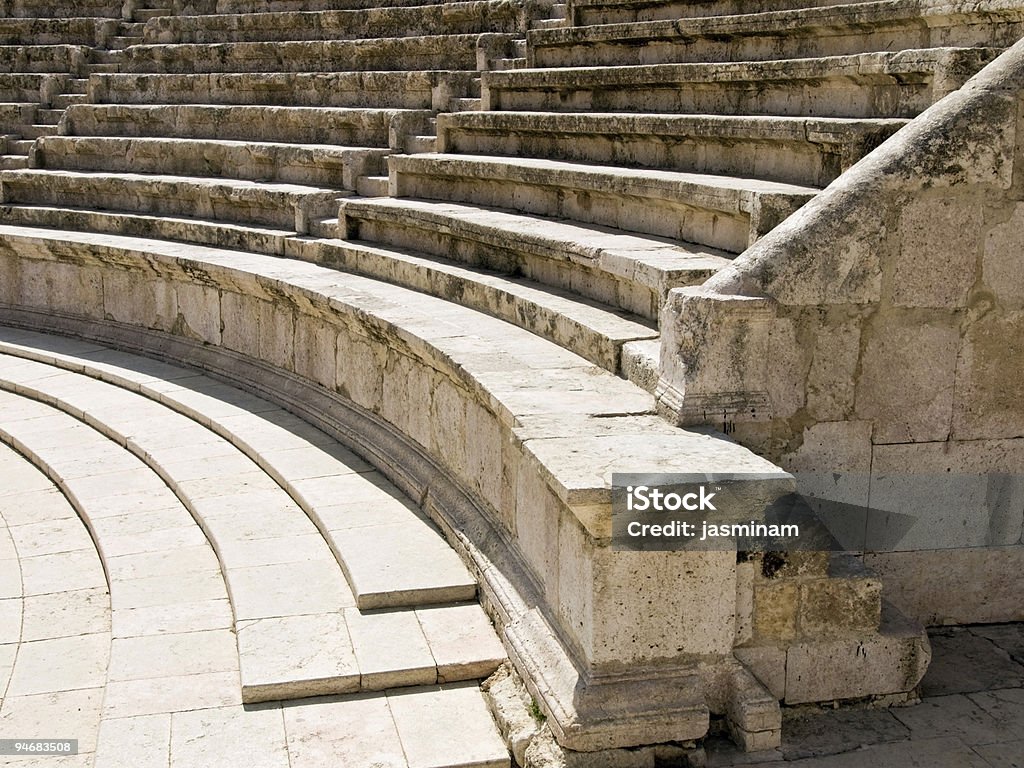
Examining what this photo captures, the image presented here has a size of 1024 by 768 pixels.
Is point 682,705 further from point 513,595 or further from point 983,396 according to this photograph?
point 983,396

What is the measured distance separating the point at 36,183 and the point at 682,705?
937 centimetres

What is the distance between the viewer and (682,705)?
12.5ft

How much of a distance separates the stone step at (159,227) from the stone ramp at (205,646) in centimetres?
307

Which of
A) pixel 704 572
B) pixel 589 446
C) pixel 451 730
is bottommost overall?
pixel 451 730

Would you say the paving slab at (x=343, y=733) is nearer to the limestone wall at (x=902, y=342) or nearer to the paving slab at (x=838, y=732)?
the paving slab at (x=838, y=732)

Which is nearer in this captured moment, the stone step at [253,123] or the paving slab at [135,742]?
the paving slab at [135,742]

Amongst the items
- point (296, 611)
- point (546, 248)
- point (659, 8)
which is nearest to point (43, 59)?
point (659, 8)

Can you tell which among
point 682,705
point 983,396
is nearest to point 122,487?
point 682,705

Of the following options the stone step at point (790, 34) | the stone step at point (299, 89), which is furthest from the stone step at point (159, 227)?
the stone step at point (790, 34)

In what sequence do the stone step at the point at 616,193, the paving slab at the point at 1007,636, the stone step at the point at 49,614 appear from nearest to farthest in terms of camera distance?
1. the stone step at the point at 49,614
2. the paving slab at the point at 1007,636
3. the stone step at the point at 616,193

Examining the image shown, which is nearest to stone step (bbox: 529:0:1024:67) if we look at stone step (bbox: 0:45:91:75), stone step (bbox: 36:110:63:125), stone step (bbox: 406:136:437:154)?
stone step (bbox: 406:136:437:154)

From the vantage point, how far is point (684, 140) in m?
6.73

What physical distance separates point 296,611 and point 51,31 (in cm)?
1099

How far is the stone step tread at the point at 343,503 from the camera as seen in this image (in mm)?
5020
